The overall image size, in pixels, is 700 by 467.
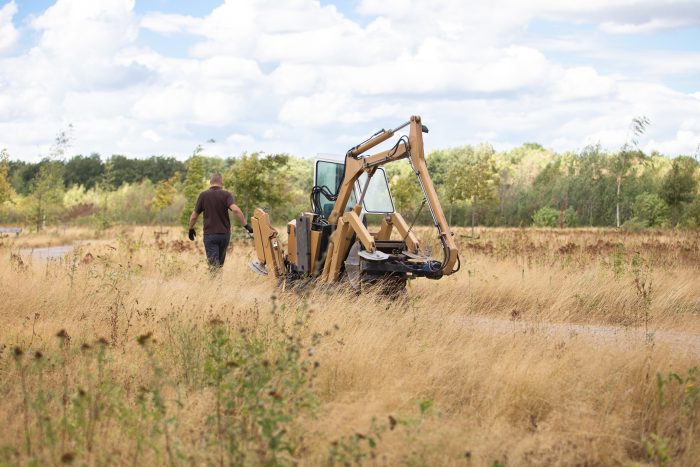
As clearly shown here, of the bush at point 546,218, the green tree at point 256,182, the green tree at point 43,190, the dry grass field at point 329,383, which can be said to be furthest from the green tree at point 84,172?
the dry grass field at point 329,383

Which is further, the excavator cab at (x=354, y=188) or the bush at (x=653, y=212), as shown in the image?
the bush at (x=653, y=212)

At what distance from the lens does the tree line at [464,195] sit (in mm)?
36594

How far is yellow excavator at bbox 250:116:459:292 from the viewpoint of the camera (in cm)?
1093

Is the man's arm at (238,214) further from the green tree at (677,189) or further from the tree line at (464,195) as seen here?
the green tree at (677,189)

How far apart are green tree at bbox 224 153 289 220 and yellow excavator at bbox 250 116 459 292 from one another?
61.1 ft

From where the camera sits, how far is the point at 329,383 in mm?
6895

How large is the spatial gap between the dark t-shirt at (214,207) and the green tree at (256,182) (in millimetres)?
19049

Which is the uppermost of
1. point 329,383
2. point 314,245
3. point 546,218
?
point 546,218

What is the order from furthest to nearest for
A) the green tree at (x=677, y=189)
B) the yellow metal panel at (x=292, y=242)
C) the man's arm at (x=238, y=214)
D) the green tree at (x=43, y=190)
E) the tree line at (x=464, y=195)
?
the green tree at (x=677, y=189), the green tree at (x=43, y=190), the tree line at (x=464, y=195), the yellow metal panel at (x=292, y=242), the man's arm at (x=238, y=214)

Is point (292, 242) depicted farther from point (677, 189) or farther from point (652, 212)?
point (652, 212)

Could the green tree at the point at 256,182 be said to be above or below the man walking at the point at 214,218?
above

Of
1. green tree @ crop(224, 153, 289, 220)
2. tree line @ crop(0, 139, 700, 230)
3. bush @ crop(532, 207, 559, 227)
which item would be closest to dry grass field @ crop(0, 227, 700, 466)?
tree line @ crop(0, 139, 700, 230)

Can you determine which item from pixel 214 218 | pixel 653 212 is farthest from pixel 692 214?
pixel 214 218

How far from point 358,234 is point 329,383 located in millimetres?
4718
